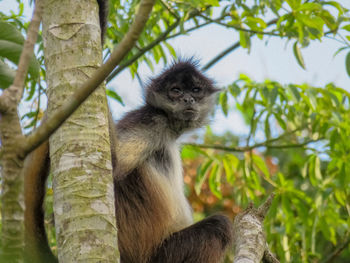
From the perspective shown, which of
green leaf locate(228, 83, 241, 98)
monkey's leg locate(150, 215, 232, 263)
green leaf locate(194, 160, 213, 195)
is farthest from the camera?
green leaf locate(194, 160, 213, 195)

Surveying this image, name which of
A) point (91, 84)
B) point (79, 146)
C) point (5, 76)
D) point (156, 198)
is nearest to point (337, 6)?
point (156, 198)

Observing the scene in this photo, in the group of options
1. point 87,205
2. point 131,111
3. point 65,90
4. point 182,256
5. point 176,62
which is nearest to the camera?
point 87,205

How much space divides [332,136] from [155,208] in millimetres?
2087

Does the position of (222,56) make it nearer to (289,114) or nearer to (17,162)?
(289,114)

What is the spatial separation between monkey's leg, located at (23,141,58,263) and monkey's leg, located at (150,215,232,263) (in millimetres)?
Answer: 1295

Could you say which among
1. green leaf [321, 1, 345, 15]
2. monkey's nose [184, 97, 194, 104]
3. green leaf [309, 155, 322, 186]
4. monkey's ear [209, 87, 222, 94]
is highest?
green leaf [321, 1, 345, 15]

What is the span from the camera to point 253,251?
152 inches

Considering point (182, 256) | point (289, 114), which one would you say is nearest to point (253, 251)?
point (182, 256)

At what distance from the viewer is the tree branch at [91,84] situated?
88.0 inches

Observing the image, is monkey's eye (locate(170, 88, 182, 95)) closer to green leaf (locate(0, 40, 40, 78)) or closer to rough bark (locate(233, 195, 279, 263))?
rough bark (locate(233, 195, 279, 263))

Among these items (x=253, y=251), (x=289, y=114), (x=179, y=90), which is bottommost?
(x=253, y=251)

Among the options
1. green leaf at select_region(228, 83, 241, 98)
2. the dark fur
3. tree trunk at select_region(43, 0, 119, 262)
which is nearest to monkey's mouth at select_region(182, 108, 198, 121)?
the dark fur

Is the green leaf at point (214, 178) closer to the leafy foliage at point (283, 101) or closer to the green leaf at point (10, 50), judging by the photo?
the leafy foliage at point (283, 101)

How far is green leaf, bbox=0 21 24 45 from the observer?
3.16 metres
